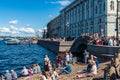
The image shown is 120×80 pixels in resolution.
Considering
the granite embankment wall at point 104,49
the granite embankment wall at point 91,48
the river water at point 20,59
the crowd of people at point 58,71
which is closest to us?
the crowd of people at point 58,71

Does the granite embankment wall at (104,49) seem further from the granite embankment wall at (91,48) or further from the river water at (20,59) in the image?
the river water at (20,59)

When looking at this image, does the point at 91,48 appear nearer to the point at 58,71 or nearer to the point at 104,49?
the point at 104,49

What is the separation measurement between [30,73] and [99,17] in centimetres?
4214

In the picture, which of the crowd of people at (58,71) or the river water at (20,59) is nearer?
the crowd of people at (58,71)

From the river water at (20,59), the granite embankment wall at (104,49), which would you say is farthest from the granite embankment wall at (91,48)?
the river water at (20,59)

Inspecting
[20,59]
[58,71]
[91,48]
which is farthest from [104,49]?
[20,59]

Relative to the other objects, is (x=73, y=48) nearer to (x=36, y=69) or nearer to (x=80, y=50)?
(x=80, y=50)

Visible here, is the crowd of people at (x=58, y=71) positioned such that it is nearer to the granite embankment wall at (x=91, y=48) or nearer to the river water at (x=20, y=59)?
the granite embankment wall at (x=91, y=48)

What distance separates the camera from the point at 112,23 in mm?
65188

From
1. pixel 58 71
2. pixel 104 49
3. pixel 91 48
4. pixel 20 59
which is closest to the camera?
pixel 58 71

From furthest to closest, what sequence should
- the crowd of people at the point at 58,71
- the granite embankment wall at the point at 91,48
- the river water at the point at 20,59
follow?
the river water at the point at 20,59 → the granite embankment wall at the point at 91,48 → the crowd of people at the point at 58,71

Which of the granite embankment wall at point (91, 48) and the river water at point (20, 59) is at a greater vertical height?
the granite embankment wall at point (91, 48)

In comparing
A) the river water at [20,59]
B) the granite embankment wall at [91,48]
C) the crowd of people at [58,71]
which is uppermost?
the granite embankment wall at [91,48]

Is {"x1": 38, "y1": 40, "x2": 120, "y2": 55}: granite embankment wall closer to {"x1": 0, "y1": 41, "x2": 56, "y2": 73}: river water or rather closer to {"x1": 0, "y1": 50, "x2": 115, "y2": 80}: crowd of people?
{"x1": 0, "y1": 41, "x2": 56, "y2": 73}: river water
